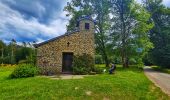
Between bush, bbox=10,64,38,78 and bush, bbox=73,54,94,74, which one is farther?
bush, bbox=73,54,94,74

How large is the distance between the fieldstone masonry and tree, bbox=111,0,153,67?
13.4m

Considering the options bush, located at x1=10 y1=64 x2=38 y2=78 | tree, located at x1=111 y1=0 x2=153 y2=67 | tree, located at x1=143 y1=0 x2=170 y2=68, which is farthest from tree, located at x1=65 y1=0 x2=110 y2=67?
bush, located at x1=10 y1=64 x2=38 y2=78

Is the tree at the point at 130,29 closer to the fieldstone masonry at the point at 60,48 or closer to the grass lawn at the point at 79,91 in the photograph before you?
the fieldstone masonry at the point at 60,48

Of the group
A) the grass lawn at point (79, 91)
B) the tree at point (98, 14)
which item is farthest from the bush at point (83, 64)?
the tree at point (98, 14)

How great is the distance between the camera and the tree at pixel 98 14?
37.3 meters

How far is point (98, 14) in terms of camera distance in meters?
38.0

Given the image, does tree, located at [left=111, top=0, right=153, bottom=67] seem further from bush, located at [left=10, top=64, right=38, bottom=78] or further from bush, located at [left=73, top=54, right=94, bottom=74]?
bush, located at [left=10, top=64, right=38, bottom=78]

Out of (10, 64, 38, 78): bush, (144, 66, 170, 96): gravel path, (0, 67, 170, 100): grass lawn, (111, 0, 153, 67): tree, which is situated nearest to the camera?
(0, 67, 170, 100): grass lawn

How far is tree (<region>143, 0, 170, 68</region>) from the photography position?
40531mm

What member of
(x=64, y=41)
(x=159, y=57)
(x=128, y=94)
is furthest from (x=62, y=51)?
(x=159, y=57)

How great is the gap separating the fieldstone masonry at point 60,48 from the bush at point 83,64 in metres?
0.60

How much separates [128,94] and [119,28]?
25.5m

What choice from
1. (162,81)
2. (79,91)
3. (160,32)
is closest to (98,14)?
(160,32)

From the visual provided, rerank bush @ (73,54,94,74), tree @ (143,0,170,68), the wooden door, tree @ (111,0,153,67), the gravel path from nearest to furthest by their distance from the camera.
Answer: the gravel path
bush @ (73,54,94,74)
the wooden door
tree @ (111,0,153,67)
tree @ (143,0,170,68)
